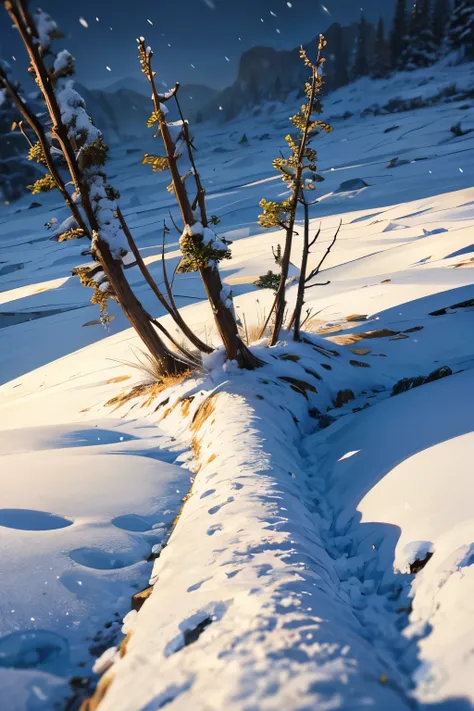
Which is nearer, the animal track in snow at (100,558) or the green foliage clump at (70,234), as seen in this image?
the animal track in snow at (100,558)

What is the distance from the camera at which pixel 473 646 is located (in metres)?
0.98

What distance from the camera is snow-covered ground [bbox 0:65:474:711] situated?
1006 millimetres

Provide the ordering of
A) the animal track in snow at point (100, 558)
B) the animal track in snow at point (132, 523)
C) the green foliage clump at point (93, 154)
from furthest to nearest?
the green foliage clump at point (93, 154) → the animal track in snow at point (132, 523) → the animal track in snow at point (100, 558)

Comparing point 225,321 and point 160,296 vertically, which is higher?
point 160,296

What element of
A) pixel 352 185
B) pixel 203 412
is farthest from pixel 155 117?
pixel 352 185

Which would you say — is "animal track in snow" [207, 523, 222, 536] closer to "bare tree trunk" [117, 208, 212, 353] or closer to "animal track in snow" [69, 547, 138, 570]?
"animal track in snow" [69, 547, 138, 570]

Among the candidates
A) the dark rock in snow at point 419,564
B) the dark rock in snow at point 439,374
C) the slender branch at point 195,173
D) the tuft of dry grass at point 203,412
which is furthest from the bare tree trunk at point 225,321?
the dark rock in snow at point 419,564

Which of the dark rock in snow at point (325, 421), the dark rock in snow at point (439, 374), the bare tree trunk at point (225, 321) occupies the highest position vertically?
the bare tree trunk at point (225, 321)

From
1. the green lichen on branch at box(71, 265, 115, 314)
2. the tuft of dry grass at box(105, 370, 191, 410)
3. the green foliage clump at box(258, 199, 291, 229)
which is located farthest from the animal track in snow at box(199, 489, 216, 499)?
the green foliage clump at box(258, 199, 291, 229)

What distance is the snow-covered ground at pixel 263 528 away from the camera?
101 cm

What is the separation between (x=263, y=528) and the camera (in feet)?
5.17

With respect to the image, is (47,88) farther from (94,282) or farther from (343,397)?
(343,397)

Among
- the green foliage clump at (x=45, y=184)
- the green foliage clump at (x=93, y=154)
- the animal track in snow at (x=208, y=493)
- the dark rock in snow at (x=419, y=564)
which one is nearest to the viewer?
the dark rock in snow at (x=419, y=564)

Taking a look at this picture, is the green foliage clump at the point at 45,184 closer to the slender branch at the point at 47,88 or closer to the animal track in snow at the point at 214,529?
the slender branch at the point at 47,88
